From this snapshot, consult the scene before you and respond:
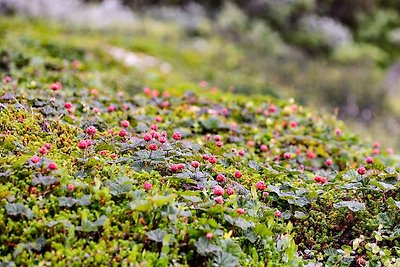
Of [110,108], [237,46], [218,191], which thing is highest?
[218,191]

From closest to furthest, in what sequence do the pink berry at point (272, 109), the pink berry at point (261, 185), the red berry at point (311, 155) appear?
the pink berry at point (261, 185) → the red berry at point (311, 155) → the pink berry at point (272, 109)

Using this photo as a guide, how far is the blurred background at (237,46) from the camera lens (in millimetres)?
8398

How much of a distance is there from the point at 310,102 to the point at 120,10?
19.0 feet

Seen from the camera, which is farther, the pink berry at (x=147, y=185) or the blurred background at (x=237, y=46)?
the blurred background at (x=237, y=46)

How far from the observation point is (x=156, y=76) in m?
8.04

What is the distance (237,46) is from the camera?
11.7m

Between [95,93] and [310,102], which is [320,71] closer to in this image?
[310,102]

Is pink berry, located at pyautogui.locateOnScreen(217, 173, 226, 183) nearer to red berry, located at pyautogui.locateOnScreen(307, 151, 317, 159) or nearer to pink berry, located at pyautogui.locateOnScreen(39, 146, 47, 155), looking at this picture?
pink berry, located at pyautogui.locateOnScreen(39, 146, 47, 155)

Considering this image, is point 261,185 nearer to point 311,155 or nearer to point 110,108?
point 311,155

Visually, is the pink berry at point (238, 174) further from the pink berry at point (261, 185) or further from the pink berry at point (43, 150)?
the pink berry at point (43, 150)

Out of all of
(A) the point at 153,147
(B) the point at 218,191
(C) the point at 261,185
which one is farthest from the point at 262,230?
(A) the point at 153,147

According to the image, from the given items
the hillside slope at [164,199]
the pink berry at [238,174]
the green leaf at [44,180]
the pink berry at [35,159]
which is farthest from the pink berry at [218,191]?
the pink berry at [35,159]

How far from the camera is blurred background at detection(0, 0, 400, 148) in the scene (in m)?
8.40

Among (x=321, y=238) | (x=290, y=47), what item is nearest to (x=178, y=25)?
(x=290, y=47)
